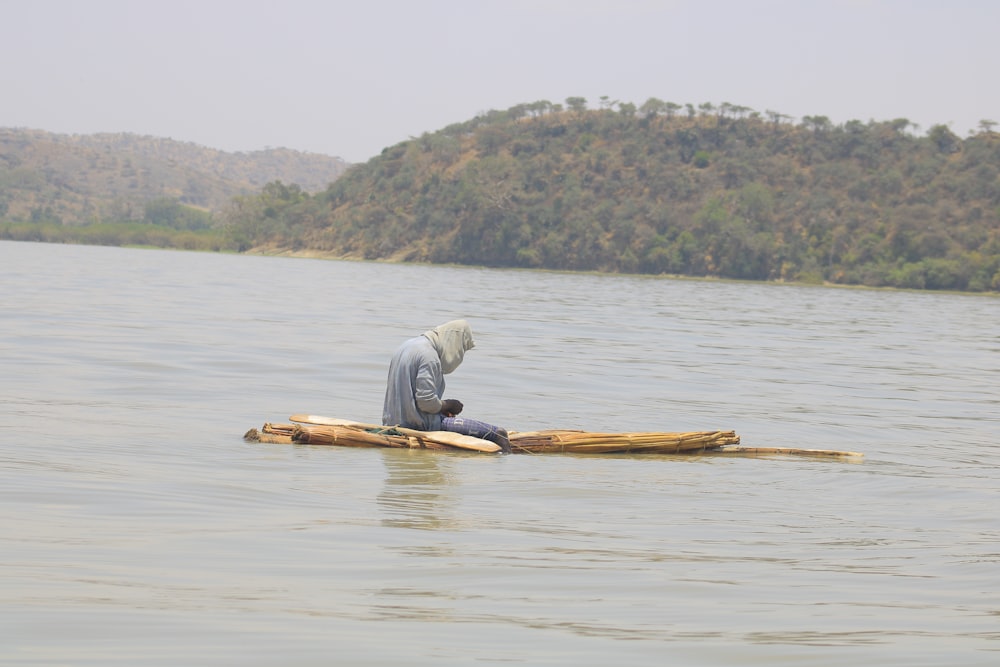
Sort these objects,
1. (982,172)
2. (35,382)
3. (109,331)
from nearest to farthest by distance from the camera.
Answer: (35,382), (109,331), (982,172)

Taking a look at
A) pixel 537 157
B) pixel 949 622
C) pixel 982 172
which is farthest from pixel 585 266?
pixel 949 622

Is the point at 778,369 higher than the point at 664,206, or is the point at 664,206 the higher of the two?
the point at 664,206

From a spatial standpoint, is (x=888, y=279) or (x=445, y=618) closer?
(x=445, y=618)

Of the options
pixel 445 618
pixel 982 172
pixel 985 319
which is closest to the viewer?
pixel 445 618

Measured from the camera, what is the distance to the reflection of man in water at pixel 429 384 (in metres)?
10.8

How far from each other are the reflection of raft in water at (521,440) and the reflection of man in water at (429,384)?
0.21m

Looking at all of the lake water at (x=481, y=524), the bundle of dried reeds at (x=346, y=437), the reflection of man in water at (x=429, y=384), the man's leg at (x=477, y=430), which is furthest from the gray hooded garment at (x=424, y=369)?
the lake water at (x=481, y=524)

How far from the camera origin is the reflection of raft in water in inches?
426

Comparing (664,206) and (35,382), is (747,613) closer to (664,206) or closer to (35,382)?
(35,382)

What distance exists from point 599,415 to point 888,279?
231 ft

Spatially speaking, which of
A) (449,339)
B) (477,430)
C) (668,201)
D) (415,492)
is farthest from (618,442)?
(668,201)

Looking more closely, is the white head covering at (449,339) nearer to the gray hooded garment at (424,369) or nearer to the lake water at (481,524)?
the gray hooded garment at (424,369)

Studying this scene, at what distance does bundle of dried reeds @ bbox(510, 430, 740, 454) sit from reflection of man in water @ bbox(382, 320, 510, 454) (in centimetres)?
23

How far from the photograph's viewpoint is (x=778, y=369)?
23047 millimetres
